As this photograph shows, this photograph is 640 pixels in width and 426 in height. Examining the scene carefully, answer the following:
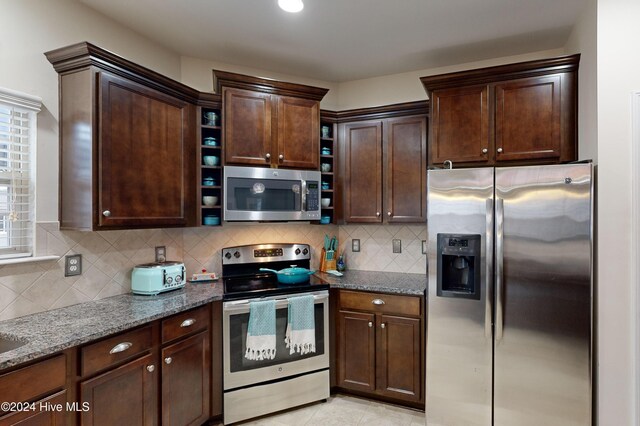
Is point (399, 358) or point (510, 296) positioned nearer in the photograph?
point (510, 296)

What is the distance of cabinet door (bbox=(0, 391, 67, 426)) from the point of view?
134 cm

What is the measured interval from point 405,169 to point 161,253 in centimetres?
208

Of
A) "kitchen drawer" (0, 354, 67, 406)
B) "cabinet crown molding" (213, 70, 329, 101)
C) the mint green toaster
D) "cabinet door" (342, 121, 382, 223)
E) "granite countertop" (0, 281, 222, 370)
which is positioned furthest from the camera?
"cabinet door" (342, 121, 382, 223)

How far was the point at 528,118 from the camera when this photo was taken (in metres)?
2.44

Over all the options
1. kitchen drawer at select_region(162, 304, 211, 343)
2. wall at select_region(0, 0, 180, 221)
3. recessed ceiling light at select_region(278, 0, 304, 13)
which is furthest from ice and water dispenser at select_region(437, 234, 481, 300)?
wall at select_region(0, 0, 180, 221)

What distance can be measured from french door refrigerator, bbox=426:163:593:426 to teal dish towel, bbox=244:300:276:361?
1073mm

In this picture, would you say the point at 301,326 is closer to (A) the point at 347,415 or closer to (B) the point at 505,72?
(A) the point at 347,415

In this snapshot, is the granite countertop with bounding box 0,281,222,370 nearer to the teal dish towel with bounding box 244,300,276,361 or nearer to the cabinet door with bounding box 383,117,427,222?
the teal dish towel with bounding box 244,300,276,361

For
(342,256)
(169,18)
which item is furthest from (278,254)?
(169,18)

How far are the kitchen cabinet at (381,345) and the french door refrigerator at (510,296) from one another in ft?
0.81

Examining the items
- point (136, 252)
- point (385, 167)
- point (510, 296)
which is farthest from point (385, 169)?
point (136, 252)

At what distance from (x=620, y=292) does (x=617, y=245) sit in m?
0.25

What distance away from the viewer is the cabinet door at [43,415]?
1.34 m

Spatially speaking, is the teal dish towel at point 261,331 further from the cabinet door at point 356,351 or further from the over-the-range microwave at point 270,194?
the over-the-range microwave at point 270,194
